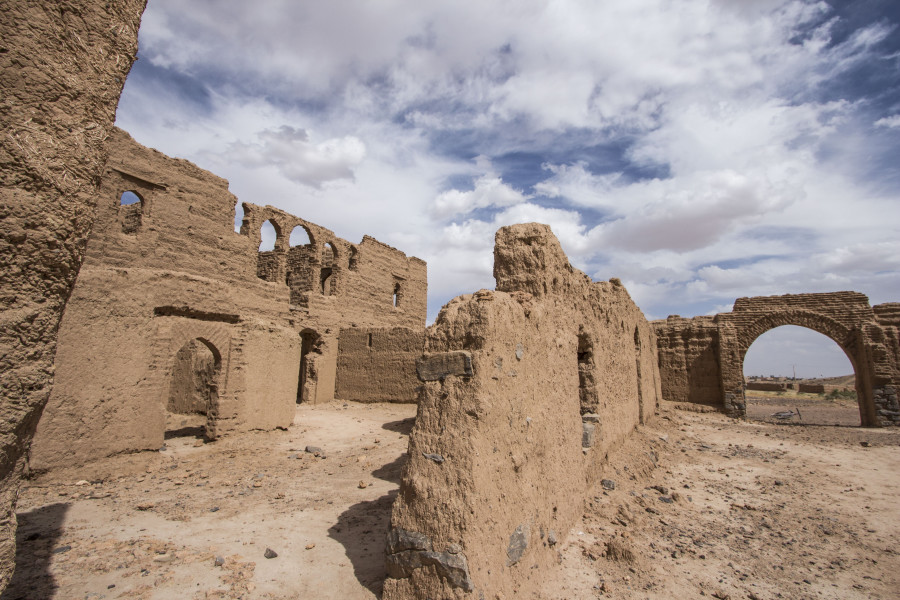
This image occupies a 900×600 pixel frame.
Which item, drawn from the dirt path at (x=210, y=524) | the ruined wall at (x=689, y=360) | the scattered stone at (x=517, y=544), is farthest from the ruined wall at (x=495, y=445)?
the ruined wall at (x=689, y=360)

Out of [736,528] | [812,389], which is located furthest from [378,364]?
[812,389]

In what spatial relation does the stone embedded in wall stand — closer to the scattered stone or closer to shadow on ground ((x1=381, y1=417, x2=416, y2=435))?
the scattered stone

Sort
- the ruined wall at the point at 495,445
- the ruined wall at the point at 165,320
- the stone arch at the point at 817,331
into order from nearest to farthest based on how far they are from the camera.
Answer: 1. the ruined wall at the point at 495,445
2. the ruined wall at the point at 165,320
3. the stone arch at the point at 817,331

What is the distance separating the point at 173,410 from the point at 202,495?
22.5 ft

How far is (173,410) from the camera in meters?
11.0

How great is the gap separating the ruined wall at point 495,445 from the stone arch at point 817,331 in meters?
12.5

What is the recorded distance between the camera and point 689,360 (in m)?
15.4

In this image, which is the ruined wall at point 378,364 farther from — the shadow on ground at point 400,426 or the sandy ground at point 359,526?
the sandy ground at point 359,526

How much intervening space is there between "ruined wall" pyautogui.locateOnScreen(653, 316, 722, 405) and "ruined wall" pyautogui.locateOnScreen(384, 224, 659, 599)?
12.4 meters

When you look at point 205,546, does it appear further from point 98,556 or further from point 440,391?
point 440,391

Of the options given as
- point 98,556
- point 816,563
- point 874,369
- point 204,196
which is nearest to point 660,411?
point 874,369

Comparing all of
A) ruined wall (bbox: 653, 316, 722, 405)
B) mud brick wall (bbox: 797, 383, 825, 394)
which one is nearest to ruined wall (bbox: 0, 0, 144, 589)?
ruined wall (bbox: 653, 316, 722, 405)

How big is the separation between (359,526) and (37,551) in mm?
2614

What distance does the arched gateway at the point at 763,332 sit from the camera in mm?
13312
